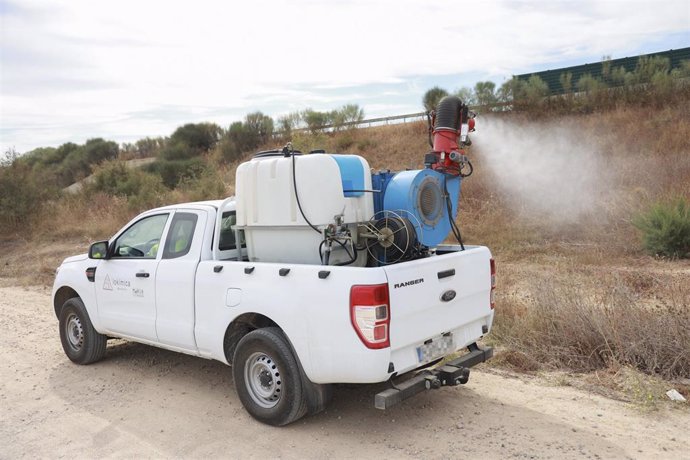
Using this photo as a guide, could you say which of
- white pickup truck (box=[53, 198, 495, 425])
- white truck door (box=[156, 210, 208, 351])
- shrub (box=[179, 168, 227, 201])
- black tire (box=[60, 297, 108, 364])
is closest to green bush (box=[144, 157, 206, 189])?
shrub (box=[179, 168, 227, 201])

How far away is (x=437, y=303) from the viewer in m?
4.78

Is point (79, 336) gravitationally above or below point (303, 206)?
below

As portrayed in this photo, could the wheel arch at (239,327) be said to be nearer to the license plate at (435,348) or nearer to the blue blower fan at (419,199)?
the license plate at (435,348)

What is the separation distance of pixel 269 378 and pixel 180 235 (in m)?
1.84

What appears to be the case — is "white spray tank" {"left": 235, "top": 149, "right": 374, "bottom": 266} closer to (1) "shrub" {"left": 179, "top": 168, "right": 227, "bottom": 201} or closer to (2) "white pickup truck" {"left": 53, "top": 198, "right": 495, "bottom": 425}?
(2) "white pickup truck" {"left": 53, "top": 198, "right": 495, "bottom": 425}

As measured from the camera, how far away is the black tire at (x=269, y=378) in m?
4.71

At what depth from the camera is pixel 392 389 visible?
4523 millimetres

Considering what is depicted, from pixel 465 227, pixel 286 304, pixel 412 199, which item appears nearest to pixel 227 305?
pixel 286 304

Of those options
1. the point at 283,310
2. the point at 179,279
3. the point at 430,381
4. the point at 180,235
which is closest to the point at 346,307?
the point at 283,310

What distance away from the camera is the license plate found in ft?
15.4

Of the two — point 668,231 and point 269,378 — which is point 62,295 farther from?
point 668,231

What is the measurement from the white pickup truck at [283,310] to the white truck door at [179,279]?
11 millimetres

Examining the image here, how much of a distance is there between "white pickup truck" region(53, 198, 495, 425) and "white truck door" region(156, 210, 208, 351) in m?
0.01

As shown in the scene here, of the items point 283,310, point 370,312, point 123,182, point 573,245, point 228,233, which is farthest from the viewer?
point 123,182
